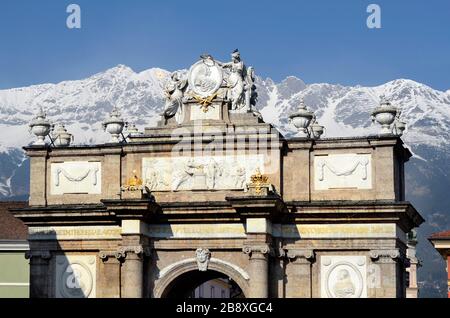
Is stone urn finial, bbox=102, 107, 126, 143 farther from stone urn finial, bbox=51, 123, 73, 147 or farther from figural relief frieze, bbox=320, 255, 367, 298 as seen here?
figural relief frieze, bbox=320, 255, 367, 298

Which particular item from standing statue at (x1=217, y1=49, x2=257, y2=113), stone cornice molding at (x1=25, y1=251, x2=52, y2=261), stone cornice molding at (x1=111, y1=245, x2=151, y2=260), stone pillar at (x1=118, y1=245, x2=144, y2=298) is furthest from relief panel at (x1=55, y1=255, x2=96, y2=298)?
standing statue at (x1=217, y1=49, x2=257, y2=113)

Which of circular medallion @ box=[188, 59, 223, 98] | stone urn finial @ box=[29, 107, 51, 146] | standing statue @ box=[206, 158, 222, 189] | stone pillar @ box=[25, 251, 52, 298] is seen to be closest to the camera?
standing statue @ box=[206, 158, 222, 189]

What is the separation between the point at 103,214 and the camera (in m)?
47.0

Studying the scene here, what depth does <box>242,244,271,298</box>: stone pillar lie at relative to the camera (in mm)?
44844

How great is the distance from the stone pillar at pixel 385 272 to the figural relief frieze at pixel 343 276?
1.51ft

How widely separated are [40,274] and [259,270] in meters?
8.66

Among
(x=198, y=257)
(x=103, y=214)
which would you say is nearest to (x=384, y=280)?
(x=198, y=257)

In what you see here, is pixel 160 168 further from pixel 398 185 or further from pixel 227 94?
pixel 398 185

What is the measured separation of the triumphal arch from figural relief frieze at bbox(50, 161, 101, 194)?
0.04 m

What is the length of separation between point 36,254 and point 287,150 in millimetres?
10151

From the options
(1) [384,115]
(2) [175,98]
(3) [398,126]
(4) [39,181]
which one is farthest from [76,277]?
(3) [398,126]

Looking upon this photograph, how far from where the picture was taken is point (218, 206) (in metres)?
45.9

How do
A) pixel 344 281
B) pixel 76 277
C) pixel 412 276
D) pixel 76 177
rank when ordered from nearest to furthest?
1. pixel 344 281
2. pixel 76 277
3. pixel 76 177
4. pixel 412 276

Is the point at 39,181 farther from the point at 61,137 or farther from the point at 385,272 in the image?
the point at 385,272
